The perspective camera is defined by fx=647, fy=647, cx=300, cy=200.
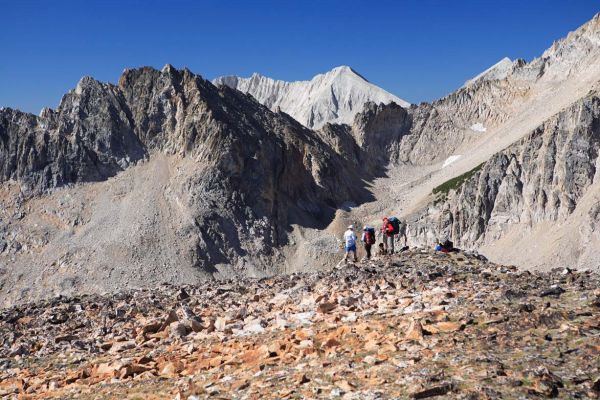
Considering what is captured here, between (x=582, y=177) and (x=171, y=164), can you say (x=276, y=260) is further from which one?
(x=582, y=177)

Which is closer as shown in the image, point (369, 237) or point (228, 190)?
point (369, 237)

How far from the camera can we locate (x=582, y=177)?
95750mm

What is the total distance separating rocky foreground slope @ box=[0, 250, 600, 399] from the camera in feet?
34.9

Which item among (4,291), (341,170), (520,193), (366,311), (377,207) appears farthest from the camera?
(341,170)

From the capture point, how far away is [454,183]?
114438mm

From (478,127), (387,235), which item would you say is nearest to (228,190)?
(478,127)

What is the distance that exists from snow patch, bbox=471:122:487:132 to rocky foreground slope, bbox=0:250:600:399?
13731 centimetres

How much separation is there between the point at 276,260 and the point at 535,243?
3960 cm

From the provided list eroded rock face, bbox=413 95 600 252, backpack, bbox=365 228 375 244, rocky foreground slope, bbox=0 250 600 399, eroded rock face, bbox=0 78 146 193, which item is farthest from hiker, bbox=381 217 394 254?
eroded rock face, bbox=0 78 146 193

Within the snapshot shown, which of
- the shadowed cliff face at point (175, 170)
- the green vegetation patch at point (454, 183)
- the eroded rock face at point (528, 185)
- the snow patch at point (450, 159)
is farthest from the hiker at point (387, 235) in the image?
the snow patch at point (450, 159)

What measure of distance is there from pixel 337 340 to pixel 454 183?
104750mm

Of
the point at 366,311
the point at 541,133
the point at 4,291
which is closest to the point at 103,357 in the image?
the point at 366,311

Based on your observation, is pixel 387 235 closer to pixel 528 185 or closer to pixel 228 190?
pixel 528 185

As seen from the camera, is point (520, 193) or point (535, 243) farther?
point (520, 193)
